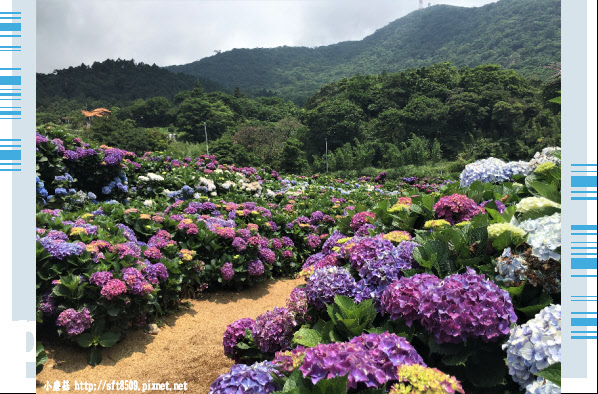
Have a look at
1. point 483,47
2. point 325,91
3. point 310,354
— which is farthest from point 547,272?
point 483,47

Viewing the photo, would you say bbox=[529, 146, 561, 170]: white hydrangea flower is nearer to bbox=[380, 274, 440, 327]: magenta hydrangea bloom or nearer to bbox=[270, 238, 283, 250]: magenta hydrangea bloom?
bbox=[380, 274, 440, 327]: magenta hydrangea bloom

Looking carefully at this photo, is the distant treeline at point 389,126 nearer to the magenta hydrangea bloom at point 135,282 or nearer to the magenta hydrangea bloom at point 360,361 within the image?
the magenta hydrangea bloom at point 135,282

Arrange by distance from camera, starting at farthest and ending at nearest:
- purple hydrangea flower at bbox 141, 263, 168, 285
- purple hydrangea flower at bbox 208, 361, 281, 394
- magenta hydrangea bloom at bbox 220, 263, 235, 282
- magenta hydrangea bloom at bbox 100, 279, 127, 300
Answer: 1. magenta hydrangea bloom at bbox 220, 263, 235, 282
2. purple hydrangea flower at bbox 141, 263, 168, 285
3. magenta hydrangea bloom at bbox 100, 279, 127, 300
4. purple hydrangea flower at bbox 208, 361, 281, 394

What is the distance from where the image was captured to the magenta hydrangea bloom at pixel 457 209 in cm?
250

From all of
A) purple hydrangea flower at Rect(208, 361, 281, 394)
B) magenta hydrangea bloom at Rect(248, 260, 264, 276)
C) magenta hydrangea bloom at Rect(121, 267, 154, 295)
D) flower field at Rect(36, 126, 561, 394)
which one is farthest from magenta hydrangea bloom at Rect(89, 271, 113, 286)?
purple hydrangea flower at Rect(208, 361, 281, 394)

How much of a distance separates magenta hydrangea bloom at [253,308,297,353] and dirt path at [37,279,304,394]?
100cm

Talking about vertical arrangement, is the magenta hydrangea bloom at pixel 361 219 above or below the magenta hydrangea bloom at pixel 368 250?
above

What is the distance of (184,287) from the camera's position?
435 centimetres

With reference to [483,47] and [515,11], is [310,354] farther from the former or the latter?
[515,11]

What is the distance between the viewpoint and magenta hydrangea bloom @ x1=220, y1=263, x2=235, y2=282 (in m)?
4.52

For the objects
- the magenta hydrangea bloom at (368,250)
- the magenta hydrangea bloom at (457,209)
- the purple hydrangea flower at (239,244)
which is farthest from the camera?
the purple hydrangea flower at (239,244)

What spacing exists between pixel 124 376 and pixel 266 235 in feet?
9.81

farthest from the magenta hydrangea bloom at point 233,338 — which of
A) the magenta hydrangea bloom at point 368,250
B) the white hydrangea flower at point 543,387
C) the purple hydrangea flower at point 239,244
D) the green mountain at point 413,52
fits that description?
the green mountain at point 413,52

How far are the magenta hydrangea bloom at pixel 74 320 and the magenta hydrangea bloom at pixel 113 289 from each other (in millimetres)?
207
